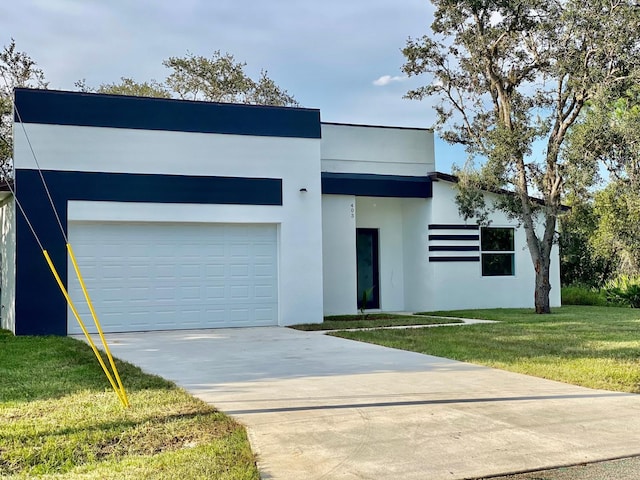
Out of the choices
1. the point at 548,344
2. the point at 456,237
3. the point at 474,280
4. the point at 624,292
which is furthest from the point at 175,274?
the point at 624,292

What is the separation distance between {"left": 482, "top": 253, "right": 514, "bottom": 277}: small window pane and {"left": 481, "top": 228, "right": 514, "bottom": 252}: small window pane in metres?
0.16

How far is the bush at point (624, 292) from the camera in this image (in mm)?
19953

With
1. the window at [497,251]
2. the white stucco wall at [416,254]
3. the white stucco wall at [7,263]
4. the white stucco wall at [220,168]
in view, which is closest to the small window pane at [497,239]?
the window at [497,251]

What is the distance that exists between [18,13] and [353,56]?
10792mm

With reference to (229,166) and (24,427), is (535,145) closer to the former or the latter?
(229,166)

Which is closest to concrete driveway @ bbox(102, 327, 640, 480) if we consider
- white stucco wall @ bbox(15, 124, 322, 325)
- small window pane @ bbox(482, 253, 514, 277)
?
white stucco wall @ bbox(15, 124, 322, 325)

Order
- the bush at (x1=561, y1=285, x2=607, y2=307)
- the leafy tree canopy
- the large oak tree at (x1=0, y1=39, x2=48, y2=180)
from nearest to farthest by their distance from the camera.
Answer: the bush at (x1=561, y1=285, x2=607, y2=307) < the large oak tree at (x1=0, y1=39, x2=48, y2=180) < the leafy tree canopy

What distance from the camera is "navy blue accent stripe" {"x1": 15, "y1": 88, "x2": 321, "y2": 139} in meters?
13.5

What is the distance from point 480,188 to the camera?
1698 centimetres

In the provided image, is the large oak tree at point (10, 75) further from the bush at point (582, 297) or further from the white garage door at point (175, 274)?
the bush at point (582, 297)

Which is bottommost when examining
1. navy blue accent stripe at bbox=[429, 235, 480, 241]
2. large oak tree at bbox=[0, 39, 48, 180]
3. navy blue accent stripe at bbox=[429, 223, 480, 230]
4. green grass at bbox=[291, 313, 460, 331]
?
green grass at bbox=[291, 313, 460, 331]

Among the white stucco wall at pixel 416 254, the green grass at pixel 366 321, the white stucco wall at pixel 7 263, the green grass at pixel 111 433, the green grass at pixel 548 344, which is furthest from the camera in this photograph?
the white stucco wall at pixel 416 254

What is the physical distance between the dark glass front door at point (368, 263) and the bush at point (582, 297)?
6954 mm

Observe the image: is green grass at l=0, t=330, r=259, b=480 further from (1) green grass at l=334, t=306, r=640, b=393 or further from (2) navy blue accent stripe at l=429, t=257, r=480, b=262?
(2) navy blue accent stripe at l=429, t=257, r=480, b=262
